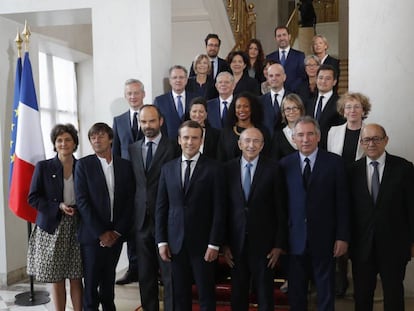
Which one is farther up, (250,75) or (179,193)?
(250,75)

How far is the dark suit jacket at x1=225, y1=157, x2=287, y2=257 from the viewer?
147 inches

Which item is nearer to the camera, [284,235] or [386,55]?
[284,235]

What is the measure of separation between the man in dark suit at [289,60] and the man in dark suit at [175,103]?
4.09ft

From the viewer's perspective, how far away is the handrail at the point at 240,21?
1029 centimetres

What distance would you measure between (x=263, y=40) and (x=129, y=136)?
9.69m

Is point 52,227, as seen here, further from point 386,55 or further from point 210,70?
point 386,55

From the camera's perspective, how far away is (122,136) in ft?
16.4

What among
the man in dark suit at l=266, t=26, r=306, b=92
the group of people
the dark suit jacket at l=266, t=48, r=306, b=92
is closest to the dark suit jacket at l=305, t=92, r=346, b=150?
the group of people

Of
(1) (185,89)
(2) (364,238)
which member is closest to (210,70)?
(1) (185,89)

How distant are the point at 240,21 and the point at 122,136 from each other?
6.71 meters

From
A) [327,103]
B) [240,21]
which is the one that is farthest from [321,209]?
[240,21]

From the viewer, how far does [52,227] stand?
4188 millimetres

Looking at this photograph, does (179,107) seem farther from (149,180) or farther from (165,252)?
(165,252)

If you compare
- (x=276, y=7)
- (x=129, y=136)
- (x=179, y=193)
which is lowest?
(x=179, y=193)
